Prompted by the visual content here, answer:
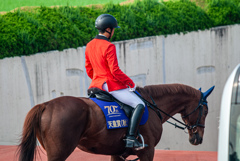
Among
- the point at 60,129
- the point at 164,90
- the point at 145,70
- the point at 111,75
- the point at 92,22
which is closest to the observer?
the point at 60,129

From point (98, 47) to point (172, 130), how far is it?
6.54 metres

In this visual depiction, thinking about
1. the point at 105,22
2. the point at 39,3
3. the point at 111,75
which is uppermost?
the point at 39,3

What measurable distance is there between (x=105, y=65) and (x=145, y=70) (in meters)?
5.84

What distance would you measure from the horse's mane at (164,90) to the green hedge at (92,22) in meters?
4.90

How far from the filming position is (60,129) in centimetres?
491

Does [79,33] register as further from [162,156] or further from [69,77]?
[162,156]

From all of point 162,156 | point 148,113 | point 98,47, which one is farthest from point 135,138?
point 162,156

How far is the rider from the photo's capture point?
5.49 m

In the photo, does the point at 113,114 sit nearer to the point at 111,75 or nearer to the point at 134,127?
the point at 134,127

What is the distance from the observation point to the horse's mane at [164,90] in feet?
20.6

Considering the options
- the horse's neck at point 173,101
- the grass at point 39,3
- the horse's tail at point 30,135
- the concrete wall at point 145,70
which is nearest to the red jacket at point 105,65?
the horse's neck at point 173,101

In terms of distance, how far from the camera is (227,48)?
1224 centimetres

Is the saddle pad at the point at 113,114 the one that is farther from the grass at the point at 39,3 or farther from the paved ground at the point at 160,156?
the grass at the point at 39,3

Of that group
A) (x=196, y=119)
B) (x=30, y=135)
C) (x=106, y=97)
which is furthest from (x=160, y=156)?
(x=30, y=135)
